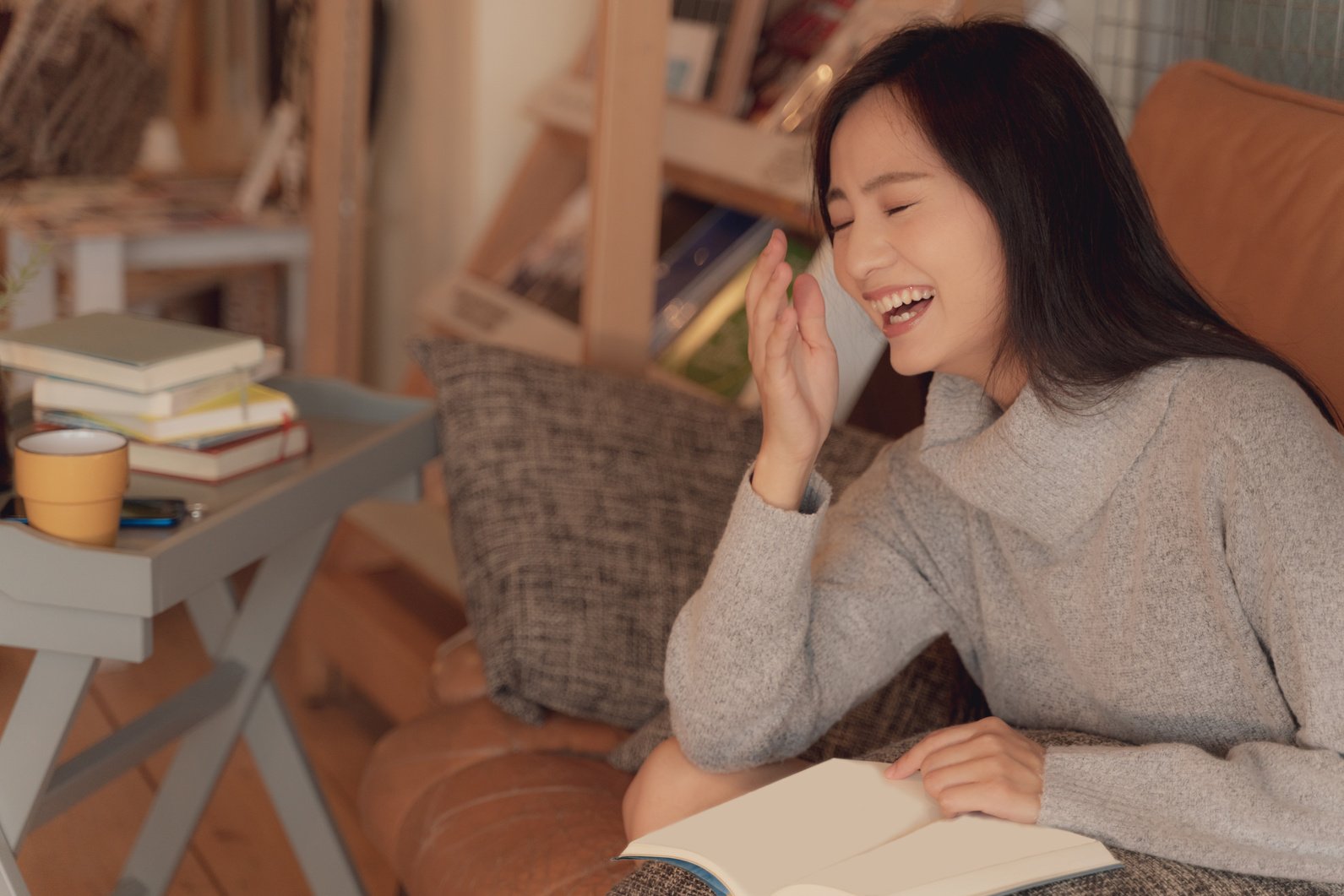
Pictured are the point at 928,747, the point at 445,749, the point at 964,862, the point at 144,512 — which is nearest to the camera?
the point at 964,862

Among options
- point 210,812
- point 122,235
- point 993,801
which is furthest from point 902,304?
point 122,235

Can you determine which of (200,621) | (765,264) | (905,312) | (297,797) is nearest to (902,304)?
(905,312)

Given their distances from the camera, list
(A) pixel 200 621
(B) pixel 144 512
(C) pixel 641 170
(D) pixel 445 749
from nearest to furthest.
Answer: (B) pixel 144 512 < (D) pixel 445 749 < (A) pixel 200 621 < (C) pixel 641 170

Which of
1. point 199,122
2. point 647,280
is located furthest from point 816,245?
point 199,122

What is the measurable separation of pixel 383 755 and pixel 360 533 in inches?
42.2

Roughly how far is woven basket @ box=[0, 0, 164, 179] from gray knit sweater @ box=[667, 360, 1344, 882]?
1583 millimetres

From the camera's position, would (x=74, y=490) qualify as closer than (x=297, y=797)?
Yes

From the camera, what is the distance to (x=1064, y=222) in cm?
102

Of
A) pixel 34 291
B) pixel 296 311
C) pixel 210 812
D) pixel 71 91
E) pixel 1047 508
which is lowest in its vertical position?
pixel 210 812

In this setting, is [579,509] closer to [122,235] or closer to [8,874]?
[8,874]

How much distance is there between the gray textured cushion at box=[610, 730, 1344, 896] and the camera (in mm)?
845

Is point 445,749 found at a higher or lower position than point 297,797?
higher

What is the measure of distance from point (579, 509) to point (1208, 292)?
67cm

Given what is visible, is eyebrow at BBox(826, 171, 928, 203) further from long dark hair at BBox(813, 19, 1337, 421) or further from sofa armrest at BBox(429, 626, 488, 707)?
sofa armrest at BBox(429, 626, 488, 707)
